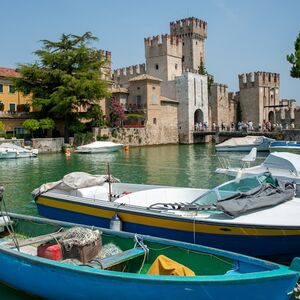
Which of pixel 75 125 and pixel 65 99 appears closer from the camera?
pixel 65 99

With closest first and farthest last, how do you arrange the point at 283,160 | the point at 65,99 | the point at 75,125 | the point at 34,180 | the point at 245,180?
the point at 245,180 < the point at 283,160 < the point at 34,180 < the point at 65,99 < the point at 75,125

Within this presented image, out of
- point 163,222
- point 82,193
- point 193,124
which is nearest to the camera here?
point 163,222

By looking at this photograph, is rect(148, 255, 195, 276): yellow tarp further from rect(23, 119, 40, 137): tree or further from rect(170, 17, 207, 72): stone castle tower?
rect(170, 17, 207, 72): stone castle tower

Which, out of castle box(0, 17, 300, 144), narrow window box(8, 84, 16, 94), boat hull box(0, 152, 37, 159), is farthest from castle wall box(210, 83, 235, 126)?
boat hull box(0, 152, 37, 159)

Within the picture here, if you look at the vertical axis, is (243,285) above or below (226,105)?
below

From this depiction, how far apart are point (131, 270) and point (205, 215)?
9.07 ft

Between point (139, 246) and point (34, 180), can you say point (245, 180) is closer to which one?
point (139, 246)

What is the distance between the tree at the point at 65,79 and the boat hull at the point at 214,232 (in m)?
36.6

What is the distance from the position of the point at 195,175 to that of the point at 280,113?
48.7 m

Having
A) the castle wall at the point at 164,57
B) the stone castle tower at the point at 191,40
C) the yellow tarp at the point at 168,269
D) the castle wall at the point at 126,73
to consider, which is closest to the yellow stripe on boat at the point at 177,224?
the yellow tarp at the point at 168,269

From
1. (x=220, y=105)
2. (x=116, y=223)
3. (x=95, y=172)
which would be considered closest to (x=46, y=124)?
(x=95, y=172)

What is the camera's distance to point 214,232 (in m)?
8.85

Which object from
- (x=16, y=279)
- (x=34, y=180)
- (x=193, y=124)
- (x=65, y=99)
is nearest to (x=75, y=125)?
(x=65, y=99)

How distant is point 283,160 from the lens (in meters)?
17.1
